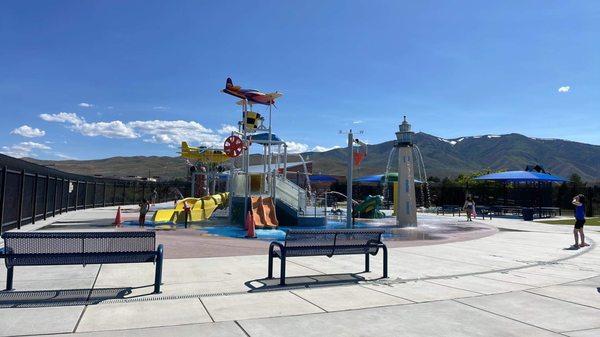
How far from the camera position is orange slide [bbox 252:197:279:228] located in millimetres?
20141

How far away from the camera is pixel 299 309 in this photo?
21.4 feet

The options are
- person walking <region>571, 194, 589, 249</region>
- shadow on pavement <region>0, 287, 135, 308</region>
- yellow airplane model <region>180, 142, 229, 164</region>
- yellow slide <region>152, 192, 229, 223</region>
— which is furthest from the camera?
yellow airplane model <region>180, 142, 229, 164</region>

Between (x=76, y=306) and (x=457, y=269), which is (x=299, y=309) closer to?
(x=76, y=306)

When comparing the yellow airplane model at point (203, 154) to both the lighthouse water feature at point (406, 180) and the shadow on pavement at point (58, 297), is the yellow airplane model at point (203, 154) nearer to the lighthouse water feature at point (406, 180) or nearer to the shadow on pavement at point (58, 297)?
the lighthouse water feature at point (406, 180)

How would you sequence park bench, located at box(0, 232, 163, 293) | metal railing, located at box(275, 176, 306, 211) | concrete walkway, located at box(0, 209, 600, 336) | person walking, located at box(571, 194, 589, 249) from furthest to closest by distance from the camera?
metal railing, located at box(275, 176, 306, 211)
person walking, located at box(571, 194, 589, 249)
park bench, located at box(0, 232, 163, 293)
concrete walkway, located at box(0, 209, 600, 336)

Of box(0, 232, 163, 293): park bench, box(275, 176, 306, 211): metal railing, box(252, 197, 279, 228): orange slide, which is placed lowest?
box(0, 232, 163, 293): park bench

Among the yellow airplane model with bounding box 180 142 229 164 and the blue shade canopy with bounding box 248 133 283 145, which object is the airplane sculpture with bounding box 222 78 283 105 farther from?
the yellow airplane model with bounding box 180 142 229 164

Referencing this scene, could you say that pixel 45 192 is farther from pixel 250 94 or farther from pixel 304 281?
pixel 304 281

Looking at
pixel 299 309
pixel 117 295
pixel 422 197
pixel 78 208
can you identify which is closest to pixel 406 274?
pixel 299 309

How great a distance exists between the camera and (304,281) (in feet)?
27.7

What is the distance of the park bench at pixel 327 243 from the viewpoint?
848cm

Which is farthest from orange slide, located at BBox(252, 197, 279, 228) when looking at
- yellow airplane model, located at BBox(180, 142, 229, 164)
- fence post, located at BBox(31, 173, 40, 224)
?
yellow airplane model, located at BBox(180, 142, 229, 164)

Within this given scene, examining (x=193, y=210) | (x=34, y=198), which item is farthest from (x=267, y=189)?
(x=34, y=198)

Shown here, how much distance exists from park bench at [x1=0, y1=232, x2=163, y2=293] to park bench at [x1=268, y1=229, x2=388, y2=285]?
2.14 m
